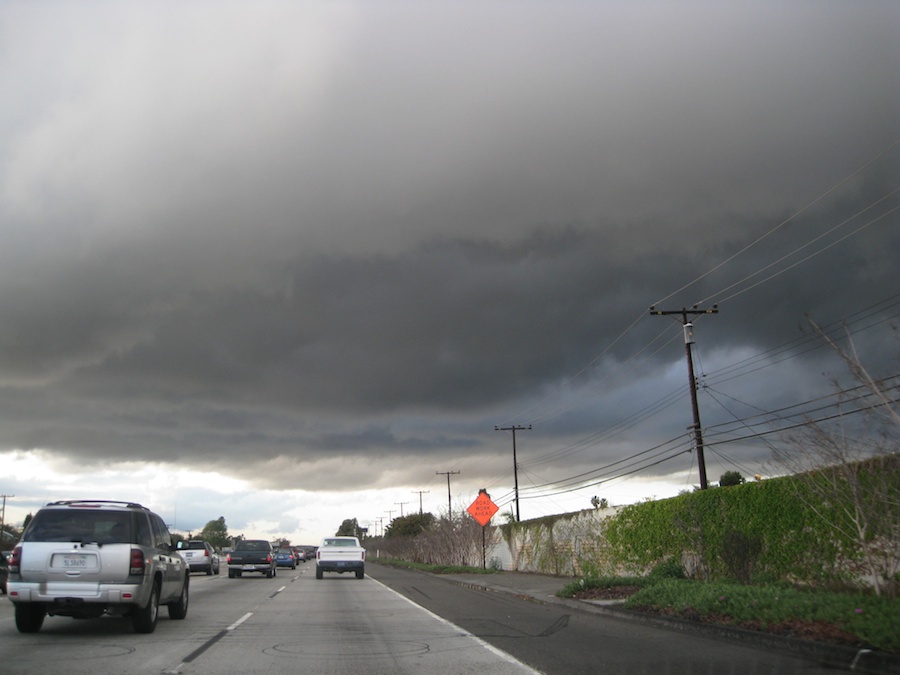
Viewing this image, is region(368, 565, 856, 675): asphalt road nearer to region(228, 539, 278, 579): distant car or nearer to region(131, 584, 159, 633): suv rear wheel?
region(131, 584, 159, 633): suv rear wheel

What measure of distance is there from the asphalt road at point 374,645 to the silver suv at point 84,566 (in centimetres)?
45

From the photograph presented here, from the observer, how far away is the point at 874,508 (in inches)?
540

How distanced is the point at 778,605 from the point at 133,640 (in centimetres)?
1005

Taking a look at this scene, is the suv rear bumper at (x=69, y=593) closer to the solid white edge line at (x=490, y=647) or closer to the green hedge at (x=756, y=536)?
the solid white edge line at (x=490, y=647)

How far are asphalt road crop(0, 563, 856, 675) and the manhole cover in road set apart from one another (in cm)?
1

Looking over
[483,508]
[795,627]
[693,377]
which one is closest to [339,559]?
[483,508]

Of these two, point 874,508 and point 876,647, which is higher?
point 874,508

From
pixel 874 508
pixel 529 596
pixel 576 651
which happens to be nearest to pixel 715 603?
pixel 874 508

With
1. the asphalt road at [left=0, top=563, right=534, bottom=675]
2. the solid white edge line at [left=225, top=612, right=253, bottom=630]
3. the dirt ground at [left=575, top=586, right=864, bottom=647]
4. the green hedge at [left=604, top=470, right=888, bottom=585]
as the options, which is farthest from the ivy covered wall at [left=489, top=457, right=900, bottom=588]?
the solid white edge line at [left=225, top=612, right=253, bottom=630]

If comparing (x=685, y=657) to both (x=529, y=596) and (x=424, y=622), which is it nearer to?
(x=424, y=622)

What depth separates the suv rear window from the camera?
12.6 meters

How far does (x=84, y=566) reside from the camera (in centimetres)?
1231

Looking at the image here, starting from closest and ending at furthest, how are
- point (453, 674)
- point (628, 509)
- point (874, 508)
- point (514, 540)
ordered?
point (453, 674), point (874, 508), point (628, 509), point (514, 540)

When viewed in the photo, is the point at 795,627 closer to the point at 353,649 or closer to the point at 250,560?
the point at 353,649
